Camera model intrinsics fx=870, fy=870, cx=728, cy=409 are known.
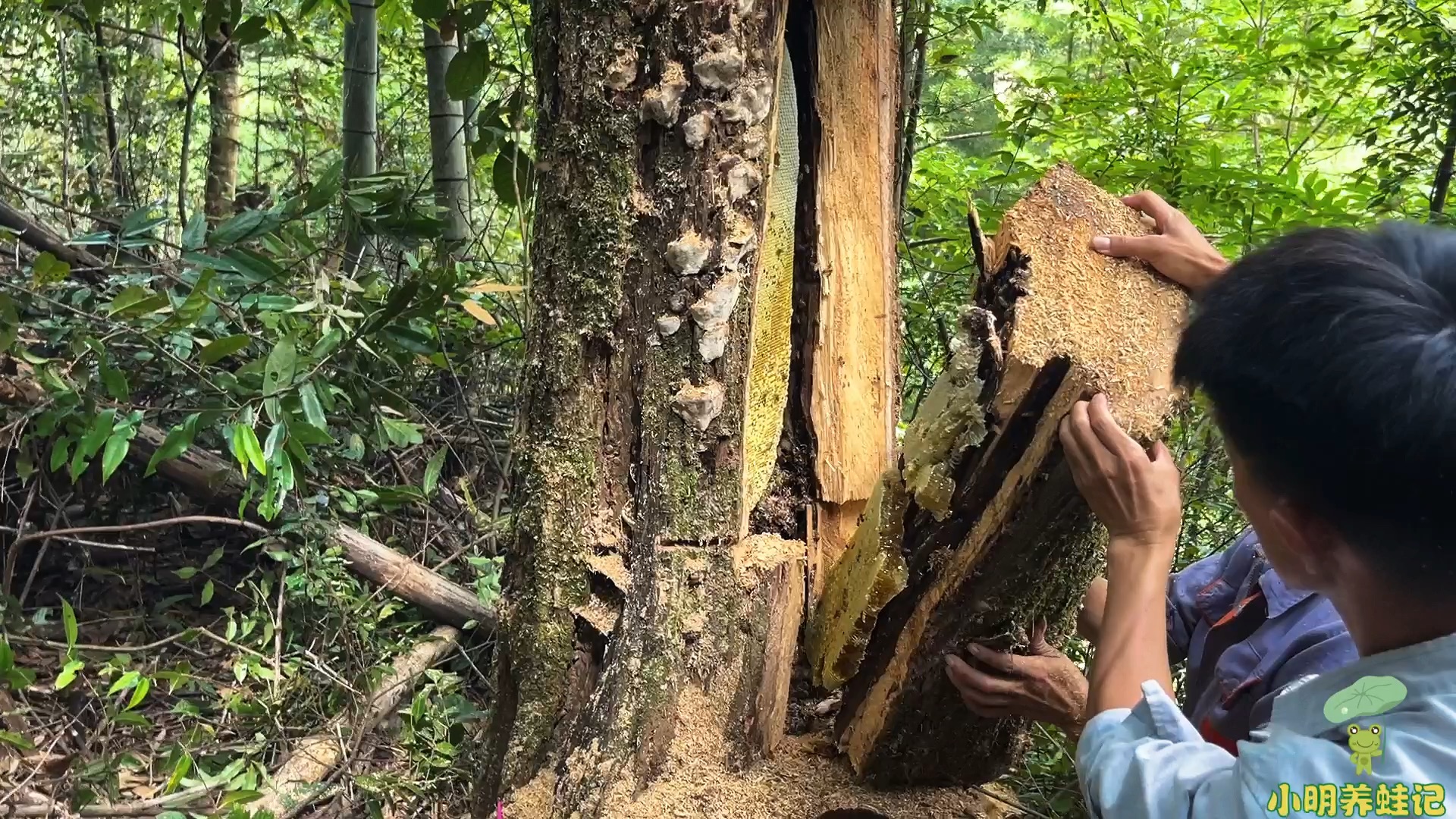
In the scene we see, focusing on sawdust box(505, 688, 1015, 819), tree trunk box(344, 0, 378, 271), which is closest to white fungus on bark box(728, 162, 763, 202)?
sawdust box(505, 688, 1015, 819)

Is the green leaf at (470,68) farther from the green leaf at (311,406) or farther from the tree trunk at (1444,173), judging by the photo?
the tree trunk at (1444,173)

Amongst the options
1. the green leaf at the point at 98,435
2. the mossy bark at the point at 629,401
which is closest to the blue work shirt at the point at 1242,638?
the mossy bark at the point at 629,401

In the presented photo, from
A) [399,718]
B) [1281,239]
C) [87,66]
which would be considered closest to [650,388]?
[1281,239]

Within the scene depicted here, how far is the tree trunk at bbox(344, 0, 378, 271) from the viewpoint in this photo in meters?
3.11

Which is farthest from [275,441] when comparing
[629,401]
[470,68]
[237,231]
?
[629,401]

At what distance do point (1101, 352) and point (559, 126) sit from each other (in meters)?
0.77

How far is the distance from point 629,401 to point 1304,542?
2.67 feet

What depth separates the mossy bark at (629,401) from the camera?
1.17m

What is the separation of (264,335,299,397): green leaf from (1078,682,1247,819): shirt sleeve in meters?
1.67

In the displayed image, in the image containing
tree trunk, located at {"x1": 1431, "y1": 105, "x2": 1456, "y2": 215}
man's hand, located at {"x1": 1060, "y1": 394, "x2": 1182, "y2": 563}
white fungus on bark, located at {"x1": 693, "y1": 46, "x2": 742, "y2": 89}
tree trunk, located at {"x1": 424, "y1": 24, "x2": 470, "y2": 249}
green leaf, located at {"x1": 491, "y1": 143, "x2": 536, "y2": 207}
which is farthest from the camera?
tree trunk, located at {"x1": 424, "y1": 24, "x2": 470, "y2": 249}

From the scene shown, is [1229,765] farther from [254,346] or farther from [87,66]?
[87,66]

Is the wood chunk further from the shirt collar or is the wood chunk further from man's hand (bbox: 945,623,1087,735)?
the shirt collar

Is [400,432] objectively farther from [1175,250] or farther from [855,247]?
[1175,250]

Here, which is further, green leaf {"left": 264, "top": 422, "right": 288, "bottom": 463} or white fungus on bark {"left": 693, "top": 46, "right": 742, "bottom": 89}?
green leaf {"left": 264, "top": 422, "right": 288, "bottom": 463}
